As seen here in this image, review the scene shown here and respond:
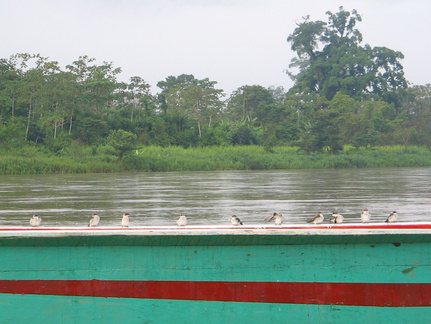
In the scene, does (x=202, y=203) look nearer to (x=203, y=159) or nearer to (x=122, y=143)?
(x=122, y=143)

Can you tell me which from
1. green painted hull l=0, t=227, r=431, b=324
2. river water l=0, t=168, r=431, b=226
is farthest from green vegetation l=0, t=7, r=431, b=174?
green painted hull l=0, t=227, r=431, b=324

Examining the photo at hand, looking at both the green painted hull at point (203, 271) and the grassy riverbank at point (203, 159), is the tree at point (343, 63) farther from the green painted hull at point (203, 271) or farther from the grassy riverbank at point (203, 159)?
the green painted hull at point (203, 271)

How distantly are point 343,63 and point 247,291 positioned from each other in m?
58.3

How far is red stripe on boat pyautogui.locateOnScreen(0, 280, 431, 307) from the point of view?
10.4 feet

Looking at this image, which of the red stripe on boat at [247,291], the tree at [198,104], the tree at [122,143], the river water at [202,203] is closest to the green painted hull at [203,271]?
the red stripe on boat at [247,291]

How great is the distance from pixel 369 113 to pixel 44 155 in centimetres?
2661

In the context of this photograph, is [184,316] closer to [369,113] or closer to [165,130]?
[165,130]

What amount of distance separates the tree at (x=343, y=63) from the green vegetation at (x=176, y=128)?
268 cm

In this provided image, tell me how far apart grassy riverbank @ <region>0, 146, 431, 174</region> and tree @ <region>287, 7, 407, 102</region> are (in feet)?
46.5

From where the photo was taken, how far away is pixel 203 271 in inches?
126

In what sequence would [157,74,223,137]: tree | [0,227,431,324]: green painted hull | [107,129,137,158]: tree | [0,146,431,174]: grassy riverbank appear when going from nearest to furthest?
1. [0,227,431,324]: green painted hull
2. [0,146,431,174]: grassy riverbank
3. [107,129,137,158]: tree
4. [157,74,223,137]: tree

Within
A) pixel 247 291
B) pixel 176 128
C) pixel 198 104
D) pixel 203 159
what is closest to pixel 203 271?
pixel 247 291

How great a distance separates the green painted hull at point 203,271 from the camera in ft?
10.4

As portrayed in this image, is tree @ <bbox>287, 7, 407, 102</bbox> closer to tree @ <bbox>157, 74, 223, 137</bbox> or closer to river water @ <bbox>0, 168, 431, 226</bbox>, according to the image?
tree @ <bbox>157, 74, 223, 137</bbox>
